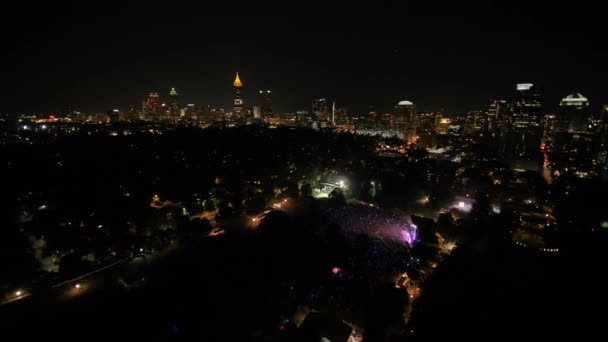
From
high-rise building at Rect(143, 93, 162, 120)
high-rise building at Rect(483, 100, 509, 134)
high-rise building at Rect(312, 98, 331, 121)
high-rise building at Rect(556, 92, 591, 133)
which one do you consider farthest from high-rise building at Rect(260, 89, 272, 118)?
high-rise building at Rect(556, 92, 591, 133)

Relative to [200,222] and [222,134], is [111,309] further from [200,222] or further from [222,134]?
[222,134]

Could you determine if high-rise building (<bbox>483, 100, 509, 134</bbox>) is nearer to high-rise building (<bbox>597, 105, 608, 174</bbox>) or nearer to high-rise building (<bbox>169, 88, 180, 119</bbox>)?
high-rise building (<bbox>597, 105, 608, 174</bbox>)

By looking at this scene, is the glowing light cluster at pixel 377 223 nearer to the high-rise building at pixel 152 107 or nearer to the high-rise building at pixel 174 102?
the high-rise building at pixel 152 107

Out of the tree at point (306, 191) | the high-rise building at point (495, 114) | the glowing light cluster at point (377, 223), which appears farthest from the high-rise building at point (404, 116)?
the glowing light cluster at point (377, 223)

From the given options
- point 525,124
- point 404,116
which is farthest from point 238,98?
point 525,124

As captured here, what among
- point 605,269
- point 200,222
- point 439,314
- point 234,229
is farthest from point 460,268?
point 200,222

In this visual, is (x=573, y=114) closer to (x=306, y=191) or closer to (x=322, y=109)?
(x=322, y=109)

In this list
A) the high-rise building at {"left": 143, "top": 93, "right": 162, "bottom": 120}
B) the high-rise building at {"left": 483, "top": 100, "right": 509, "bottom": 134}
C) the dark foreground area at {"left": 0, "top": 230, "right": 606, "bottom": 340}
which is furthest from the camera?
the high-rise building at {"left": 143, "top": 93, "right": 162, "bottom": 120}
